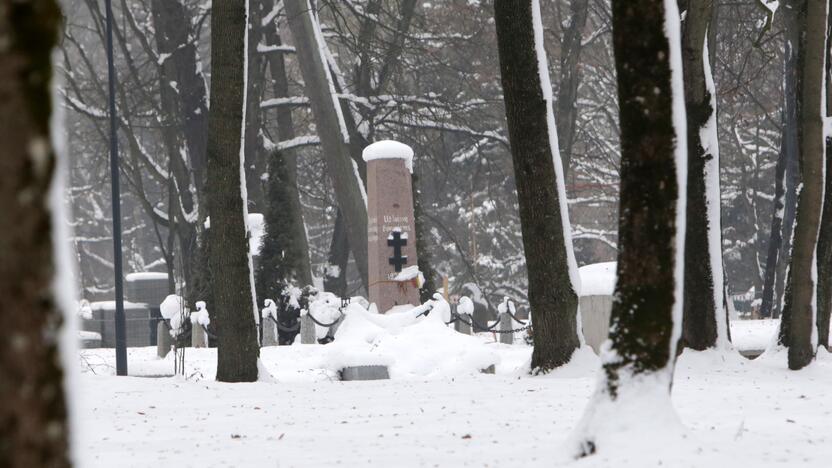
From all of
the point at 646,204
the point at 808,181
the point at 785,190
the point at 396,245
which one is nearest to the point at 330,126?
the point at 396,245

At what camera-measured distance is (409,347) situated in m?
16.2

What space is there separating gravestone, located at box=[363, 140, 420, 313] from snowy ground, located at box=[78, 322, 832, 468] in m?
6.54

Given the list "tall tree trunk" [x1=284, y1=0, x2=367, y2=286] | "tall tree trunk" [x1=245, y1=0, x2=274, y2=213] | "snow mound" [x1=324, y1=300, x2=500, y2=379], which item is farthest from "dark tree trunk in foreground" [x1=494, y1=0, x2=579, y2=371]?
"tall tree trunk" [x1=245, y1=0, x2=274, y2=213]

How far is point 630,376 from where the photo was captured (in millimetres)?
6168

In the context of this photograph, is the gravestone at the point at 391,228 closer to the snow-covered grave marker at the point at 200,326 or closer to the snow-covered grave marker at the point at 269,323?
the snow-covered grave marker at the point at 269,323

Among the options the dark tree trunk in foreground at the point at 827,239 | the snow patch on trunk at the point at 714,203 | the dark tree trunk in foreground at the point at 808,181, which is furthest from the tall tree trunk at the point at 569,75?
the dark tree trunk in foreground at the point at 808,181

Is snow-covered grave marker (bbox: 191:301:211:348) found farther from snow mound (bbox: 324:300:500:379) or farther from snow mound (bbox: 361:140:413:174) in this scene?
snow mound (bbox: 324:300:500:379)

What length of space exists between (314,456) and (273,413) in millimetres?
2811

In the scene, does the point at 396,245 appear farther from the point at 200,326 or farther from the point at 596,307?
the point at 200,326

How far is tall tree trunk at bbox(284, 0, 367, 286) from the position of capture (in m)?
24.8

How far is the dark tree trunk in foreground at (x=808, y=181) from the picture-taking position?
12.2m

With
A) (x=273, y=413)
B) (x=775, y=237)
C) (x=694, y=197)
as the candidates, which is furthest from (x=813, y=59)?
(x=775, y=237)

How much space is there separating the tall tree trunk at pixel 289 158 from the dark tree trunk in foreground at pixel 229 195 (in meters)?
10.9

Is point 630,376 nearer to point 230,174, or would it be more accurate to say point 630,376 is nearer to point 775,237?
point 230,174
